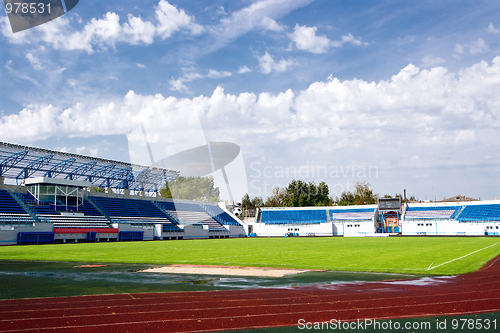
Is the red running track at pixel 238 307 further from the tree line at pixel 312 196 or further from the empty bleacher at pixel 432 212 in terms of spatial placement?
the tree line at pixel 312 196

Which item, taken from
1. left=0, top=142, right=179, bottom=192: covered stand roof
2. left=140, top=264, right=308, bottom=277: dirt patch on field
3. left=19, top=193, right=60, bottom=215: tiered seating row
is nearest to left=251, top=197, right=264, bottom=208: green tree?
left=0, top=142, right=179, bottom=192: covered stand roof

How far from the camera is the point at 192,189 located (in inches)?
4318

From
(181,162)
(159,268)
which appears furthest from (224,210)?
(159,268)

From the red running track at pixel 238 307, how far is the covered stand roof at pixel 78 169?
47.1 meters

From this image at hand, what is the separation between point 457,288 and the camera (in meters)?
12.2

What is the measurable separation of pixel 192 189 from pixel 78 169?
49.5 metres

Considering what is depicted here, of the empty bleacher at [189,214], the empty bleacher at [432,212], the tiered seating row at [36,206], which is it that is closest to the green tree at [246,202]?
the empty bleacher at [189,214]

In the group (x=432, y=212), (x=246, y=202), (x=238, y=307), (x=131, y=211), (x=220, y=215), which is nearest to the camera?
(x=238, y=307)

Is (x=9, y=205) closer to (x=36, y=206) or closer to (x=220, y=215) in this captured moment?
(x=36, y=206)

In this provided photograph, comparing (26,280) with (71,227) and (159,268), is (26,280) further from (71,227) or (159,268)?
(71,227)

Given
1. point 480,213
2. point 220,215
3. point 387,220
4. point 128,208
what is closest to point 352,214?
point 387,220

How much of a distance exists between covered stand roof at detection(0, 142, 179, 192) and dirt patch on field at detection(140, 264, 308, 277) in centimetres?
4137

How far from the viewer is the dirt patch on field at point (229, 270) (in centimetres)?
1648

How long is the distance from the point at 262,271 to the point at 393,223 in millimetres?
69154
